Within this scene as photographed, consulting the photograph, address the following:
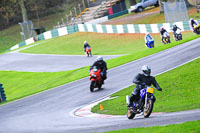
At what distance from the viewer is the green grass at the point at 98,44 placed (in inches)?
1572

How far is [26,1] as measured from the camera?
8269cm

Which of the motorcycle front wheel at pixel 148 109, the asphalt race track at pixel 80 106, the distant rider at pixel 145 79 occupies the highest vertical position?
the distant rider at pixel 145 79

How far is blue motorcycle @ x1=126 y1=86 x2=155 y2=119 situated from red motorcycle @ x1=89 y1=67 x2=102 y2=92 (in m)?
7.46

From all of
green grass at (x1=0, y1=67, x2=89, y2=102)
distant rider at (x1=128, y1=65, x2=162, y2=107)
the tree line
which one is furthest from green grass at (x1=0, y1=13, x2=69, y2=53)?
distant rider at (x1=128, y1=65, x2=162, y2=107)

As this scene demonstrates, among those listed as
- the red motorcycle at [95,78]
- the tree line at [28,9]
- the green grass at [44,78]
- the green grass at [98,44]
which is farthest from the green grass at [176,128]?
the tree line at [28,9]

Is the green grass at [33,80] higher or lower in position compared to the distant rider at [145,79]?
lower

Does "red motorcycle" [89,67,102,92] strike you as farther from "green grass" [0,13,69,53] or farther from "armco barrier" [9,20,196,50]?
"green grass" [0,13,69,53]

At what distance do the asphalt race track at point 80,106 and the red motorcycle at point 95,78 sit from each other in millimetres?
349

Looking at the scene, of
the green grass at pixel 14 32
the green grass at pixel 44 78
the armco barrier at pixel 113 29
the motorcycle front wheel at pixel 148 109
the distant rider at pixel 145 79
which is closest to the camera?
the motorcycle front wheel at pixel 148 109

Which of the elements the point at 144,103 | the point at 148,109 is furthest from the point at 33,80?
the point at 148,109

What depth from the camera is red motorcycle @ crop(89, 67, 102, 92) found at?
2053 cm

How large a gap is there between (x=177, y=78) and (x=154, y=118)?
695cm

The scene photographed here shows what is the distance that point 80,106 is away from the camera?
1777 centimetres

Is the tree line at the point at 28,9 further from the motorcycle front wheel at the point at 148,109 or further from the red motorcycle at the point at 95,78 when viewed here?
the motorcycle front wheel at the point at 148,109
